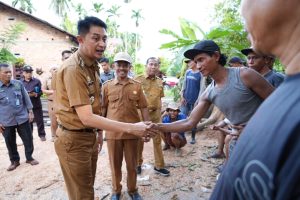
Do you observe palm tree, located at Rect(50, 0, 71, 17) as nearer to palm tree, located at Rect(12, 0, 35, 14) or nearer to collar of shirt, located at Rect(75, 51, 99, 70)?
palm tree, located at Rect(12, 0, 35, 14)

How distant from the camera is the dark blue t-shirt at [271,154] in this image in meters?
0.64

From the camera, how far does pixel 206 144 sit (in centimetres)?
692

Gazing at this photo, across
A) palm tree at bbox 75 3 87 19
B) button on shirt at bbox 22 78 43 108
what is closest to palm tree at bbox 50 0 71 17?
palm tree at bbox 75 3 87 19

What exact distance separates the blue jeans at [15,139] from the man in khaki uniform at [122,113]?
2.52m

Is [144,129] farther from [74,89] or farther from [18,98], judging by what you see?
[18,98]

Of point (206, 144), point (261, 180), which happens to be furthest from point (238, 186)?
point (206, 144)

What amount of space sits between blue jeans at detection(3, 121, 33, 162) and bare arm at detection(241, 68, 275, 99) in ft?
15.8

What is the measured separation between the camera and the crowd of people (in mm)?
706

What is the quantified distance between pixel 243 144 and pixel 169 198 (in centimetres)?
366

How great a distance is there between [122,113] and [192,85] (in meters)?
3.09

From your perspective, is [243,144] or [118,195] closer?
[243,144]

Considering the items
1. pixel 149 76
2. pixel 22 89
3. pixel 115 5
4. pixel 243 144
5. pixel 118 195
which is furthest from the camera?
pixel 115 5

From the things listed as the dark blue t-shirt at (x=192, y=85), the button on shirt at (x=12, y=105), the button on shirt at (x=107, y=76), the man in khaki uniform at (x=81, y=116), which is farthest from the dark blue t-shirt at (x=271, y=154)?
the button on shirt at (x=107, y=76)

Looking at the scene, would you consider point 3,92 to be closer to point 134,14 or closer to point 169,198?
point 169,198
